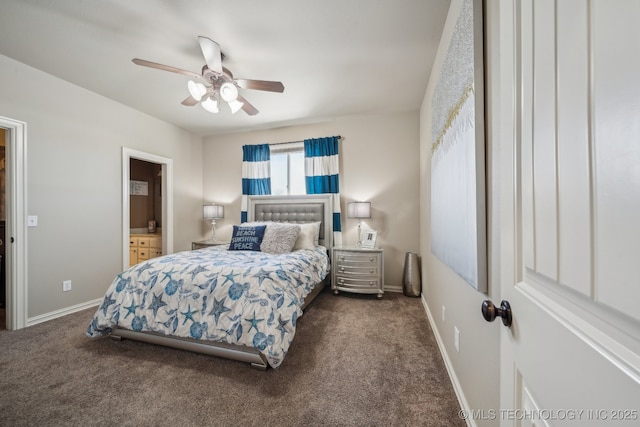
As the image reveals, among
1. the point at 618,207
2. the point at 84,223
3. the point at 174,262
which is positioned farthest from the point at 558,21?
the point at 84,223

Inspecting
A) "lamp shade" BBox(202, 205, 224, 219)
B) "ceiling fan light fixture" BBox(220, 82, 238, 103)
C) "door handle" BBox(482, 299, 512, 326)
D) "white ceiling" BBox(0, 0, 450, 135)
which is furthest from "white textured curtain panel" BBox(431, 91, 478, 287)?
"lamp shade" BBox(202, 205, 224, 219)

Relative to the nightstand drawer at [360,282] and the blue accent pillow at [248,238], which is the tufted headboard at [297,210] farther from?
the blue accent pillow at [248,238]

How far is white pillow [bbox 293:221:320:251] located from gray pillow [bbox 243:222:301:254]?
111 millimetres

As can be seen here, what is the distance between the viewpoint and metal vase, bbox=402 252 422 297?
3.40 m

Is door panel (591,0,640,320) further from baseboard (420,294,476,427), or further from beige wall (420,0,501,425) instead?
baseboard (420,294,476,427)

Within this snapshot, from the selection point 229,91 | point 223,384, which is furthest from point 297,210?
point 223,384

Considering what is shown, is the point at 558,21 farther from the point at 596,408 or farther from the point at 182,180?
the point at 182,180

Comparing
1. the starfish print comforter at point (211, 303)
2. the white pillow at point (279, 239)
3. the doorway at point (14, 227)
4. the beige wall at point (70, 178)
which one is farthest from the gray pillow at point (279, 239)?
the doorway at point (14, 227)

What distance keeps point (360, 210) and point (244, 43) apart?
Result: 2356 millimetres

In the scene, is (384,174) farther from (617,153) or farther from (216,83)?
(617,153)

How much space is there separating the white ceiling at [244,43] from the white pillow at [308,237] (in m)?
1.73

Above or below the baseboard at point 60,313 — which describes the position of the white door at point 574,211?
above

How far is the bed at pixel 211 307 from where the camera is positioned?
1824 mm

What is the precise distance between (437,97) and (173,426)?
292cm
